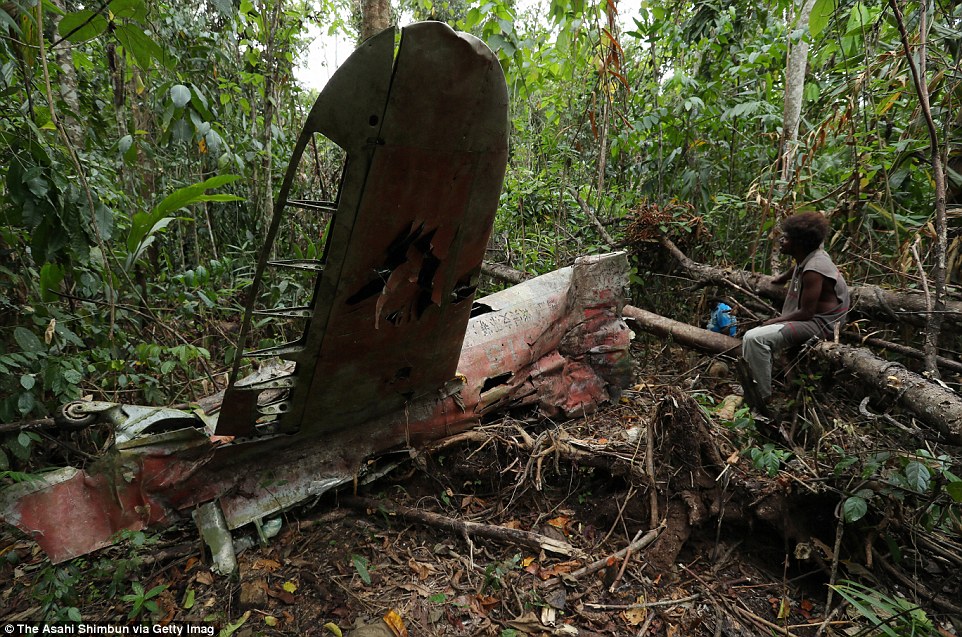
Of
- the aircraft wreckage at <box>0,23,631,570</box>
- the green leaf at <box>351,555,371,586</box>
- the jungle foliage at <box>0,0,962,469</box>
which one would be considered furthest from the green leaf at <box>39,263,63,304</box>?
the green leaf at <box>351,555,371,586</box>

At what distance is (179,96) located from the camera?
2.91 m

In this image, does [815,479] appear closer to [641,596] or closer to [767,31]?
[641,596]

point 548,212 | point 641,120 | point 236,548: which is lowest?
point 236,548

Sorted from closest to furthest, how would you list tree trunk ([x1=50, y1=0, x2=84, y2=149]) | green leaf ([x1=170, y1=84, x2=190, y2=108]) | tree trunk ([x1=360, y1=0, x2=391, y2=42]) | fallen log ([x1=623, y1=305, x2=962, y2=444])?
1. fallen log ([x1=623, y1=305, x2=962, y2=444])
2. green leaf ([x1=170, y1=84, x2=190, y2=108])
3. tree trunk ([x1=360, y1=0, x2=391, y2=42])
4. tree trunk ([x1=50, y1=0, x2=84, y2=149])

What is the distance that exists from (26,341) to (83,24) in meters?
1.83

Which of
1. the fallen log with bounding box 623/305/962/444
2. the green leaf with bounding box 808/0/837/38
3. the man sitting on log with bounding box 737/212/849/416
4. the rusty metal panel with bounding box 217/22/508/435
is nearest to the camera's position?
the rusty metal panel with bounding box 217/22/508/435

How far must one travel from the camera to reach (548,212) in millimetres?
7121

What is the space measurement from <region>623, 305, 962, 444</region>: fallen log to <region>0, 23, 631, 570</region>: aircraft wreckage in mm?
2265

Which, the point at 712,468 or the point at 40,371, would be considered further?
the point at 40,371

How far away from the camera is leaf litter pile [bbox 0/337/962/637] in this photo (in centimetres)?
222

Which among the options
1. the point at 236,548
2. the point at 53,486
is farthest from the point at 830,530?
the point at 53,486

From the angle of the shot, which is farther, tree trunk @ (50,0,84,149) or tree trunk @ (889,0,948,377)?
tree trunk @ (50,0,84,149)

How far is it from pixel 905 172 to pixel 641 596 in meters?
→ 4.19

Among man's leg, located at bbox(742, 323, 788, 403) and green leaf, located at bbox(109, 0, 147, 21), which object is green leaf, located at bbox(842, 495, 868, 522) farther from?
green leaf, located at bbox(109, 0, 147, 21)
